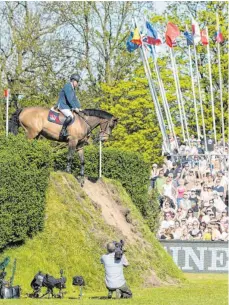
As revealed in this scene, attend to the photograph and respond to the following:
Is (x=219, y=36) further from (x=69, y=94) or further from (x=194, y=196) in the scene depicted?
(x=69, y=94)

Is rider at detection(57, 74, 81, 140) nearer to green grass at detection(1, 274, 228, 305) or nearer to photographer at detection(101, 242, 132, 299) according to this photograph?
green grass at detection(1, 274, 228, 305)

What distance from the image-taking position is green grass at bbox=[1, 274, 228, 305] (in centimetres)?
2295

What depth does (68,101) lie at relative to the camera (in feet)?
99.8

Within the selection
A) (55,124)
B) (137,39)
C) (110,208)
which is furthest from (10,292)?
(137,39)

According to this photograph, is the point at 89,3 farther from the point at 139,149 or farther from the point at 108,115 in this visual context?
the point at 108,115

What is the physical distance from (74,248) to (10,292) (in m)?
4.16

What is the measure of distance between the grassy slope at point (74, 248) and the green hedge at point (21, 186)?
1.42ft

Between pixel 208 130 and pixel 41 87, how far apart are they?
9878 millimetres

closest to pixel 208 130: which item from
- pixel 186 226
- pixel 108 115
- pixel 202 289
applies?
pixel 186 226

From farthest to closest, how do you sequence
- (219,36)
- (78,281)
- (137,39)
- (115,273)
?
(219,36) → (137,39) → (78,281) → (115,273)

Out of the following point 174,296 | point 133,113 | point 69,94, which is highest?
point 133,113

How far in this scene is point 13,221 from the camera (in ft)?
87.4

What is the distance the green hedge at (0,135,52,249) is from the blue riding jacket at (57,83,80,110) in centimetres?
274

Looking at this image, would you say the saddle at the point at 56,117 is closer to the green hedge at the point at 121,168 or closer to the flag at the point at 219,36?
the green hedge at the point at 121,168
